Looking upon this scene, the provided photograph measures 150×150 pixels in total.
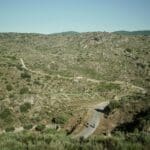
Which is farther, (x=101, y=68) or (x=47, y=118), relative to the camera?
(x=101, y=68)

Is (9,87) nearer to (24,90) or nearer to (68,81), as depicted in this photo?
(24,90)

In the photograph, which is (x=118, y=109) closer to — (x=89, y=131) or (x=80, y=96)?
(x=89, y=131)

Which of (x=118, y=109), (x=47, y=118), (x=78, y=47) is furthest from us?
(x=78, y=47)

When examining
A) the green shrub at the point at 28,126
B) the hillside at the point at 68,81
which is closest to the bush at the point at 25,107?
the hillside at the point at 68,81

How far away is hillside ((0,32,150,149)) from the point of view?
44.2m

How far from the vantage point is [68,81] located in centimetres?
6862

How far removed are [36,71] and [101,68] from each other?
70.7ft

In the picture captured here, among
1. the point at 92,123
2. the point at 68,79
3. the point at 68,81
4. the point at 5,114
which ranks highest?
the point at 68,79

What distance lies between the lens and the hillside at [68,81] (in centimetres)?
4425

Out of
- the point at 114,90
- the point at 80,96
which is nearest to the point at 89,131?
the point at 80,96

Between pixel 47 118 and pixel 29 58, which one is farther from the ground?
pixel 29 58

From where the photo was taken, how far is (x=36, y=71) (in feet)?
244

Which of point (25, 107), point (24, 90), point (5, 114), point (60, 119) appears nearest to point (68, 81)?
point (24, 90)

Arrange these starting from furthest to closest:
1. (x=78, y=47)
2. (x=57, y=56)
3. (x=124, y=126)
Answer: (x=78, y=47) < (x=57, y=56) < (x=124, y=126)
